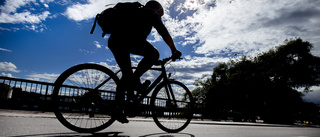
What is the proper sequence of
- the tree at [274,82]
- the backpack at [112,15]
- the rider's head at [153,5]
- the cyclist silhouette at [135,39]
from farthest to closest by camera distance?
the tree at [274,82]
the rider's head at [153,5]
the cyclist silhouette at [135,39]
the backpack at [112,15]

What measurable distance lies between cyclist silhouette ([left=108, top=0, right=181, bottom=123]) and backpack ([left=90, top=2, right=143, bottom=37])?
0.06 metres

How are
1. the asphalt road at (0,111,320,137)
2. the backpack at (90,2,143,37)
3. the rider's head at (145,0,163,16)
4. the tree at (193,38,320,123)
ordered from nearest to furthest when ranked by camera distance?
the asphalt road at (0,111,320,137) → the backpack at (90,2,143,37) → the rider's head at (145,0,163,16) → the tree at (193,38,320,123)

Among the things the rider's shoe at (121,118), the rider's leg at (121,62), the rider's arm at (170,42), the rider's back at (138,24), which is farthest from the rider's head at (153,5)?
the rider's shoe at (121,118)

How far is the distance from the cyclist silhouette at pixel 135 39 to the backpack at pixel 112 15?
0.20 ft

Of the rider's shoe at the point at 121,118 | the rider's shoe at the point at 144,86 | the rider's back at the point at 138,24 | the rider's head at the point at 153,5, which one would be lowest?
the rider's shoe at the point at 121,118

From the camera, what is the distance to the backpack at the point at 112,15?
2.64 meters

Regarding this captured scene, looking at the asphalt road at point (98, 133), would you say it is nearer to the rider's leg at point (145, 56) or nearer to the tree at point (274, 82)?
the rider's leg at point (145, 56)

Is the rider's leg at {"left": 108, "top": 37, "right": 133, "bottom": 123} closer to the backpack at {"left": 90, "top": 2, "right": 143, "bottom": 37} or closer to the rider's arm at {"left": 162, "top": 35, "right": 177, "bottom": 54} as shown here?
the backpack at {"left": 90, "top": 2, "right": 143, "bottom": 37}

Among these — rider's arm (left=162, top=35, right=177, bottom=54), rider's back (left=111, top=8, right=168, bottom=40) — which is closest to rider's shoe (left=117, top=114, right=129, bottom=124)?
rider's back (left=111, top=8, right=168, bottom=40)

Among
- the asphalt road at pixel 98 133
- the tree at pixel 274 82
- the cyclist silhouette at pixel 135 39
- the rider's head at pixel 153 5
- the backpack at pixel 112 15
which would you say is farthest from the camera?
the tree at pixel 274 82

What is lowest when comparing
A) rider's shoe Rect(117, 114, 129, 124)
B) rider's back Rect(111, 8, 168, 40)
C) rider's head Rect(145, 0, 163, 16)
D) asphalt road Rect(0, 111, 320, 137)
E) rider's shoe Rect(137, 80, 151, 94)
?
asphalt road Rect(0, 111, 320, 137)

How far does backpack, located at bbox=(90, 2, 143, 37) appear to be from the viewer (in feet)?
8.68

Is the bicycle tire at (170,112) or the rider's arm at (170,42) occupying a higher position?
the rider's arm at (170,42)

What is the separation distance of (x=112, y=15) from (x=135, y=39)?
527 millimetres
